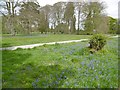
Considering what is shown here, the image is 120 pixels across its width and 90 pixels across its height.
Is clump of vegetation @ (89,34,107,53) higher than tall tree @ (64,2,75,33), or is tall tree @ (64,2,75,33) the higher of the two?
tall tree @ (64,2,75,33)

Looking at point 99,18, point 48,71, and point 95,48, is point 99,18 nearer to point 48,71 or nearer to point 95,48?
point 95,48

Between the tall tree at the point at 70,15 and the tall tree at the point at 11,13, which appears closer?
the tall tree at the point at 11,13

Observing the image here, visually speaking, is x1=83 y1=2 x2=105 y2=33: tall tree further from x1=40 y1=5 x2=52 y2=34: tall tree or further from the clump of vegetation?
the clump of vegetation

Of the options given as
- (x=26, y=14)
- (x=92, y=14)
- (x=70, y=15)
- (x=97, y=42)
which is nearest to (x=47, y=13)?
(x=70, y=15)

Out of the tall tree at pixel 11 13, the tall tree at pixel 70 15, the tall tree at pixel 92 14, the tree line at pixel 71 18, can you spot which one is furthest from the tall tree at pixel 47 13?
the tall tree at pixel 11 13

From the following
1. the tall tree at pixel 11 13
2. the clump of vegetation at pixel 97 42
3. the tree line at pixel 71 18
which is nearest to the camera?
the clump of vegetation at pixel 97 42

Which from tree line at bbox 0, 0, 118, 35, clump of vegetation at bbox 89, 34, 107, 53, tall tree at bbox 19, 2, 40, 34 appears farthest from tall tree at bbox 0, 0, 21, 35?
clump of vegetation at bbox 89, 34, 107, 53

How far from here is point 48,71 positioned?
13.6 feet

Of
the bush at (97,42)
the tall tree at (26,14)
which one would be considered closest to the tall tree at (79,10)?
the tall tree at (26,14)

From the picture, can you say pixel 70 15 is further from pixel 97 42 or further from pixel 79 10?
pixel 97 42

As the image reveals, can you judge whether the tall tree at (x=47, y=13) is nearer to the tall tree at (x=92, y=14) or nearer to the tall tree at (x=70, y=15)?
the tall tree at (x=70, y=15)

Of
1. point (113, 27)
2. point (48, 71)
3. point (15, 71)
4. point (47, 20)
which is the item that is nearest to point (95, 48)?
point (48, 71)

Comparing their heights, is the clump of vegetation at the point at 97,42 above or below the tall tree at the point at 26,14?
below

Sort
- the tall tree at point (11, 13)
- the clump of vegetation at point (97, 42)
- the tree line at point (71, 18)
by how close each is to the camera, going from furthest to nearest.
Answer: the tree line at point (71, 18) → the tall tree at point (11, 13) → the clump of vegetation at point (97, 42)
